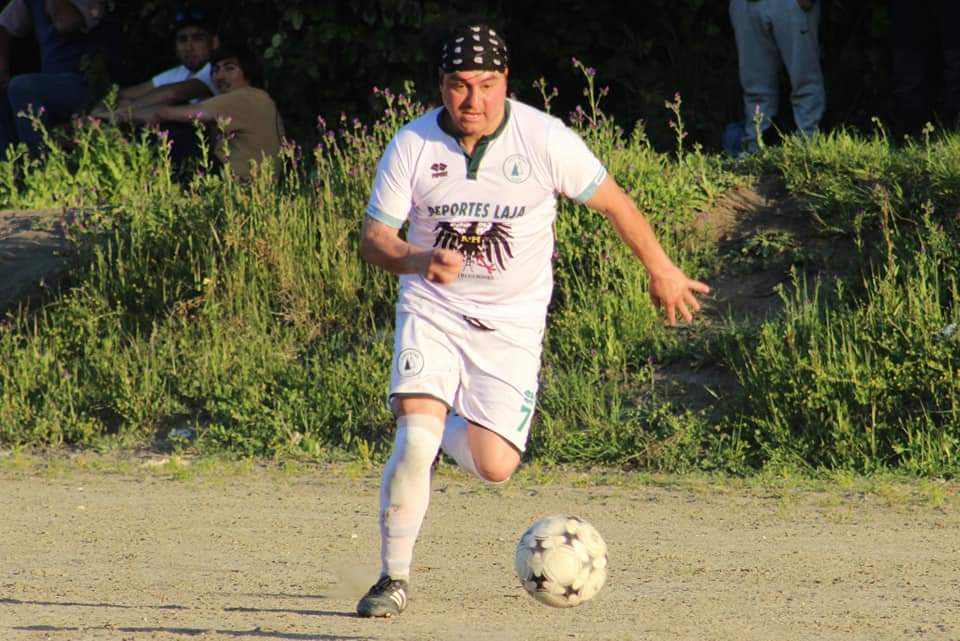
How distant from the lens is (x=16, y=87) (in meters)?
12.3

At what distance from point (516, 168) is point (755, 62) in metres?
6.05

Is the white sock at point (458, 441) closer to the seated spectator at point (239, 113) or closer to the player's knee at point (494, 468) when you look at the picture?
the player's knee at point (494, 468)

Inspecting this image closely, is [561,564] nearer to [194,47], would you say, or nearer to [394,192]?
[394,192]

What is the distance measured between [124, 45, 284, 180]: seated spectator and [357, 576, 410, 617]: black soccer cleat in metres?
5.82

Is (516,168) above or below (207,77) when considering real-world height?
below

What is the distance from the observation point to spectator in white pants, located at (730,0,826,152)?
11.3m

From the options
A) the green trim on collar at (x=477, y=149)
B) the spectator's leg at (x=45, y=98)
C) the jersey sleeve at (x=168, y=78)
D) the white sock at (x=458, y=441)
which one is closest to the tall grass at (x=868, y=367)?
the white sock at (x=458, y=441)

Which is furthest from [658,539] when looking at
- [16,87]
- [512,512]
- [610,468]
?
[16,87]

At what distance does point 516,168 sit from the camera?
19.5 feet

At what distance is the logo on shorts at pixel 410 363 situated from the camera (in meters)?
5.93

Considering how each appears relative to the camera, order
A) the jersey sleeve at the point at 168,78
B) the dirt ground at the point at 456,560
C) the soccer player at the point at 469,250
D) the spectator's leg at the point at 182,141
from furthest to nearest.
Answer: the jersey sleeve at the point at 168,78 < the spectator's leg at the point at 182,141 < the soccer player at the point at 469,250 < the dirt ground at the point at 456,560

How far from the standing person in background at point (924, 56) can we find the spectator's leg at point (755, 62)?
841 mm

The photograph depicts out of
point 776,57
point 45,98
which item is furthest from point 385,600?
point 45,98

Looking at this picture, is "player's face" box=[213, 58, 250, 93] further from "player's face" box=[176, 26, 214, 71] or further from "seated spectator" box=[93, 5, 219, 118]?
"player's face" box=[176, 26, 214, 71]
